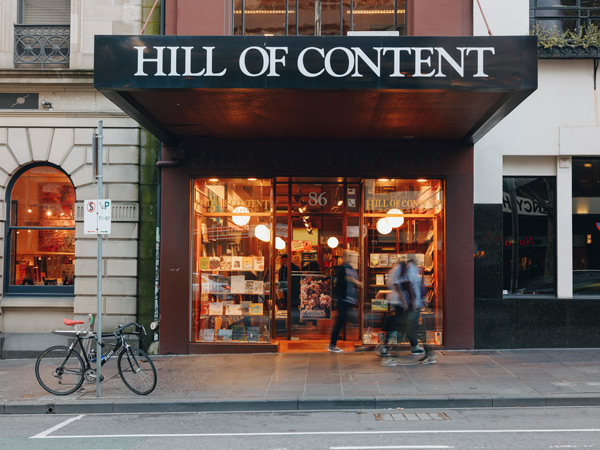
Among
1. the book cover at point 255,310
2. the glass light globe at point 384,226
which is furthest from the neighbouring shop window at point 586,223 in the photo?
the book cover at point 255,310

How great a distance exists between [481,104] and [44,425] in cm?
818

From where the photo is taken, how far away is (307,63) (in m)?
9.12

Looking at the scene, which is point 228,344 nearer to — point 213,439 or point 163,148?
point 163,148

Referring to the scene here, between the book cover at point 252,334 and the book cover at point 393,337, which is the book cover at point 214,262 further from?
the book cover at point 393,337

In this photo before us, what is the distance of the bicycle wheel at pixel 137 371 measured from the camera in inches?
353

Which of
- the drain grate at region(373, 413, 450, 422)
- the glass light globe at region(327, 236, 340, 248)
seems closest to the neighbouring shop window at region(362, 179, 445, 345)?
the glass light globe at region(327, 236, 340, 248)

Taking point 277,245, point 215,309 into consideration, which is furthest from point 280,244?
point 215,309

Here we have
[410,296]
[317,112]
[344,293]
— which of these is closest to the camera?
[317,112]

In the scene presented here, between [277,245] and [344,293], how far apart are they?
2.03 meters

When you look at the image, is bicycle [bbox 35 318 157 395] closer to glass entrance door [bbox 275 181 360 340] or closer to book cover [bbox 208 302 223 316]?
book cover [bbox 208 302 223 316]

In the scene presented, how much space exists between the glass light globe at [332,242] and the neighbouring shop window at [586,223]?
501cm

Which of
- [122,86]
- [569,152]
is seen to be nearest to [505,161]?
[569,152]

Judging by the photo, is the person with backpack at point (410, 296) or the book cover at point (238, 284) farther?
the book cover at point (238, 284)

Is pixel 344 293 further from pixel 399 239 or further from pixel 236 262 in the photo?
pixel 236 262
